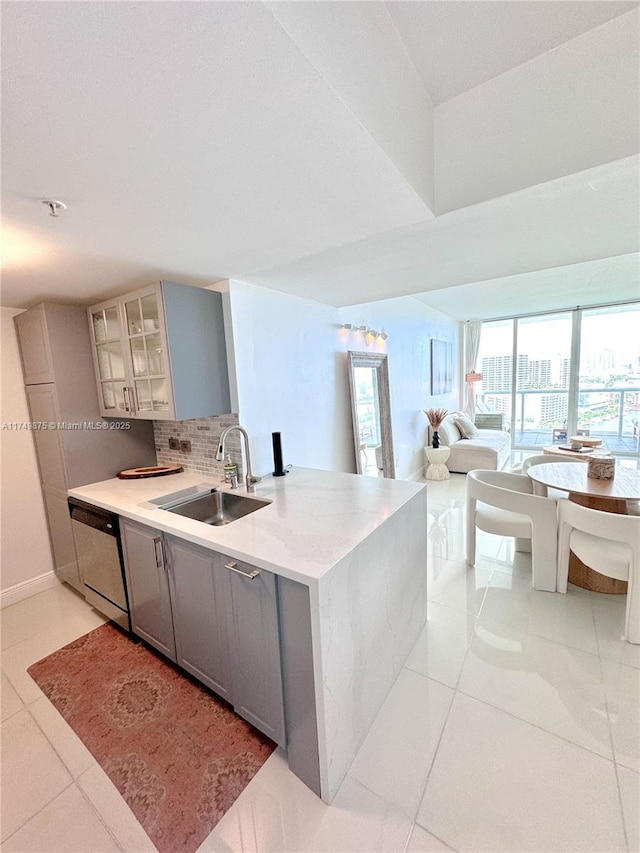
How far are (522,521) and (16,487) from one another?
12.6 ft

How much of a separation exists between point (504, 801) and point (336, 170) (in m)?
2.32

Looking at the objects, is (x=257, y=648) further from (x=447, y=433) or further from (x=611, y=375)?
(x=611, y=375)

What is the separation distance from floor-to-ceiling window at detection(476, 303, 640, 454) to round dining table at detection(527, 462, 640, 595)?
4.33 meters

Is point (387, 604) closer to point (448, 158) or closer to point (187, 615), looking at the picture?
point (187, 615)

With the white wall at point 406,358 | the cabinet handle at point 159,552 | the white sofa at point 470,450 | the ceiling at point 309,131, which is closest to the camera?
the ceiling at point 309,131

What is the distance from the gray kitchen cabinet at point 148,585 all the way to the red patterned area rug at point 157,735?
0.19m

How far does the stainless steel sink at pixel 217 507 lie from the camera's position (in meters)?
2.11

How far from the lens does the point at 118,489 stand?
2326 millimetres

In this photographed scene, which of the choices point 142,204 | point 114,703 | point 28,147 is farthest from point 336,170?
point 114,703

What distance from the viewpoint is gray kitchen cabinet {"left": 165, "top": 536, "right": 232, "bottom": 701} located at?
1.52m

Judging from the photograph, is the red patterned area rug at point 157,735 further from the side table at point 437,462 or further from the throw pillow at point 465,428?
the throw pillow at point 465,428

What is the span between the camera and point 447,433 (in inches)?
209

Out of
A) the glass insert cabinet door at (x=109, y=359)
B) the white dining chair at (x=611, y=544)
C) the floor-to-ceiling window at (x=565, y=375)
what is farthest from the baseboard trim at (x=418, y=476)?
the glass insert cabinet door at (x=109, y=359)

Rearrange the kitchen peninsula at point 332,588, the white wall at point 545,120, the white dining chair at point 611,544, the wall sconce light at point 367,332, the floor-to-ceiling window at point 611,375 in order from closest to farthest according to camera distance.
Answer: the white wall at point 545,120 → the kitchen peninsula at point 332,588 → the white dining chair at point 611,544 → the wall sconce light at point 367,332 → the floor-to-ceiling window at point 611,375
